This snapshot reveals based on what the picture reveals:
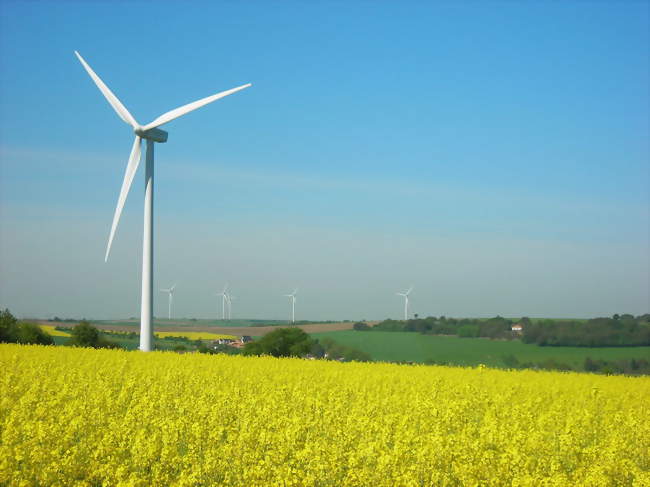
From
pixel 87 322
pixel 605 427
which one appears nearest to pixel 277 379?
pixel 605 427

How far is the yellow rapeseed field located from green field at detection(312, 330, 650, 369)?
64.0ft

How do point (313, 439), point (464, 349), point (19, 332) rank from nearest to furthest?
point (313, 439), point (464, 349), point (19, 332)

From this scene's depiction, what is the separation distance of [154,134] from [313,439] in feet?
105

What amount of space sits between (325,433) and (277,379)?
404 inches

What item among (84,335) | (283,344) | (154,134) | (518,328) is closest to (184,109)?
(154,134)

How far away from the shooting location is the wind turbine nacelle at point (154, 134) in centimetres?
4106

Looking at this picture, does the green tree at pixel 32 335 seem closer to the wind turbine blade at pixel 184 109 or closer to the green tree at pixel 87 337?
the green tree at pixel 87 337

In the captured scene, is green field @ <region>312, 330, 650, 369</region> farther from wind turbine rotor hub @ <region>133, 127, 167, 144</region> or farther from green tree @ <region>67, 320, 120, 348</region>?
green tree @ <region>67, 320, 120, 348</region>

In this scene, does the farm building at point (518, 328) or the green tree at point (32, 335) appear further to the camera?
the green tree at point (32, 335)

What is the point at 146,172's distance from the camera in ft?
134

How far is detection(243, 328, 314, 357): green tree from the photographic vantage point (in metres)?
45.2

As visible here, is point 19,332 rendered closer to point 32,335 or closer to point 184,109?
point 32,335

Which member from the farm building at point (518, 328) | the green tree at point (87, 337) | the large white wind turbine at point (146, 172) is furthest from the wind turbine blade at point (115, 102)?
the farm building at point (518, 328)

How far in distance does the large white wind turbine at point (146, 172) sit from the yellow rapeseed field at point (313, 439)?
17.7 meters
